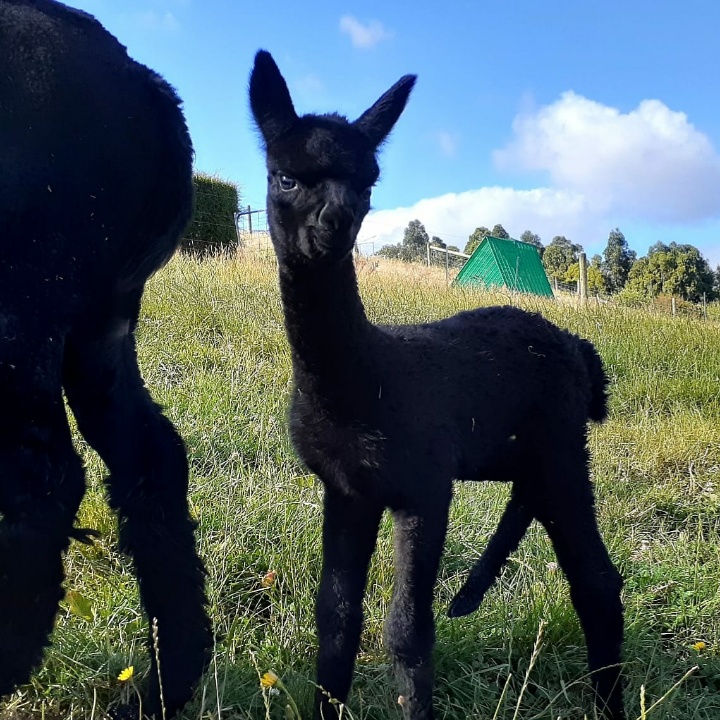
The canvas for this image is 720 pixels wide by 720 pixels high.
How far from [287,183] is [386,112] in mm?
403

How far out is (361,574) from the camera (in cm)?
207

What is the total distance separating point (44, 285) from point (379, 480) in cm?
102

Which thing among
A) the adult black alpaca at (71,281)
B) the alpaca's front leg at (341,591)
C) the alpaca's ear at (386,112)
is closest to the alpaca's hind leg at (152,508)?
the adult black alpaca at (71,281)

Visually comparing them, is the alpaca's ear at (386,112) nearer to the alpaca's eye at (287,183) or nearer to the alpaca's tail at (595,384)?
the alpaca's eye at (287,183)

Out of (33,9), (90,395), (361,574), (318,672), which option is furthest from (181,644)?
(33,9)

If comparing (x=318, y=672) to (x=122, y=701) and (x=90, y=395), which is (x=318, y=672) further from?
(x=90, y=395)

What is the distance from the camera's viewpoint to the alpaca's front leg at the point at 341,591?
200 cm

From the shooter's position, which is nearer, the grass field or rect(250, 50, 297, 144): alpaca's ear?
rect(250, 50, 297, 144): alpaca's ear

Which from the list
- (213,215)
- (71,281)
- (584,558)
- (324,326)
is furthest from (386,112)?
(213,215)

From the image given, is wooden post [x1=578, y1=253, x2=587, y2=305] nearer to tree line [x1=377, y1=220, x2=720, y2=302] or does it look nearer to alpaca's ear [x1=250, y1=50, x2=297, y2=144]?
alpaca's ear [x1=250, y1=50, x2=297, y2=144]

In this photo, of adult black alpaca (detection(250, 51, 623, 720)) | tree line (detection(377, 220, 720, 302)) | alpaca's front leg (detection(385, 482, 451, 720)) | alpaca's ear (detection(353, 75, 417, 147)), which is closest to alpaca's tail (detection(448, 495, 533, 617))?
adult black alpaca (detection(250, 51, 623, 720))

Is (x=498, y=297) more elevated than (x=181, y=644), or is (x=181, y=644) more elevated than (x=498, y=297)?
(x=498, y=297)

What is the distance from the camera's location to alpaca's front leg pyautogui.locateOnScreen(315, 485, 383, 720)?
6.56ft

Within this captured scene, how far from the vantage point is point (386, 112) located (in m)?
1.95
